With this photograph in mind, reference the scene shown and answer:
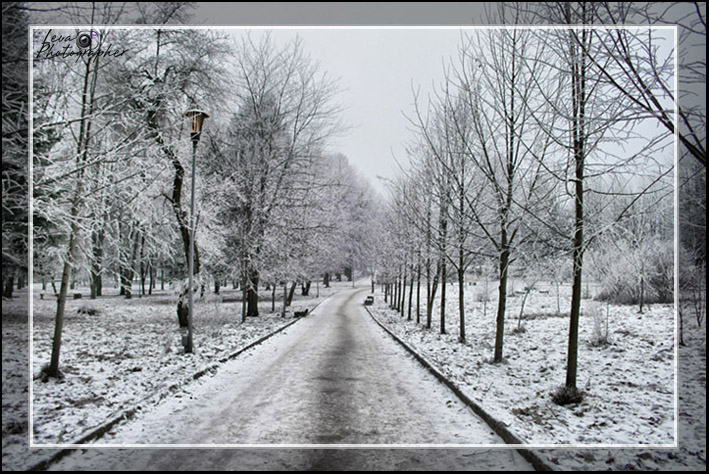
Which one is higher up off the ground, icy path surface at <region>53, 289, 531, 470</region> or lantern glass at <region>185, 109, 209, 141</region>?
lantern glass at <region>185, 109, 209, 141</region>

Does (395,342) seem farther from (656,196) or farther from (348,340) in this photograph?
(656,196)

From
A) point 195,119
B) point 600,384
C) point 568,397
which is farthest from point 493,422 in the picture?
point 195,119

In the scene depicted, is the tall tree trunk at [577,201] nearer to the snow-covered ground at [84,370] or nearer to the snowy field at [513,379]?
the snowy field at [513,379]

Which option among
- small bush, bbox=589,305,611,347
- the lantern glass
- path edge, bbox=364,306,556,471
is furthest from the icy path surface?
small bush, bbox=589,305,611,347

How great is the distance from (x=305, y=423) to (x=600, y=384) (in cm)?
486

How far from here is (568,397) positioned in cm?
523

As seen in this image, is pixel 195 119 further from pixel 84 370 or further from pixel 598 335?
pixel 598 335

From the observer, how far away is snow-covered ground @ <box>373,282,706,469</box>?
3.51 m

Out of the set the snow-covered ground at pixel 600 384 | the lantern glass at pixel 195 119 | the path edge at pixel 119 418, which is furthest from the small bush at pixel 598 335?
the lantern glass at pixel 195 119

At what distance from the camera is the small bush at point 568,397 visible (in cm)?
522

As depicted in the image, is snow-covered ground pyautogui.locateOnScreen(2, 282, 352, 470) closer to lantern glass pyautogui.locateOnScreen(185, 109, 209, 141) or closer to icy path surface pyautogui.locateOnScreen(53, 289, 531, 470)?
icy path surface pyautogui.locateOnScreen(53, 289, 531, 470)

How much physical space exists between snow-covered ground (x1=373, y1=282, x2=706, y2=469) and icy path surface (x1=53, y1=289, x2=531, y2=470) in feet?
1.87

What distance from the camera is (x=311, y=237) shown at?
18.2 m

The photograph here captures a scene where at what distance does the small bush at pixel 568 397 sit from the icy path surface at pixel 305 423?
4.21 ft
